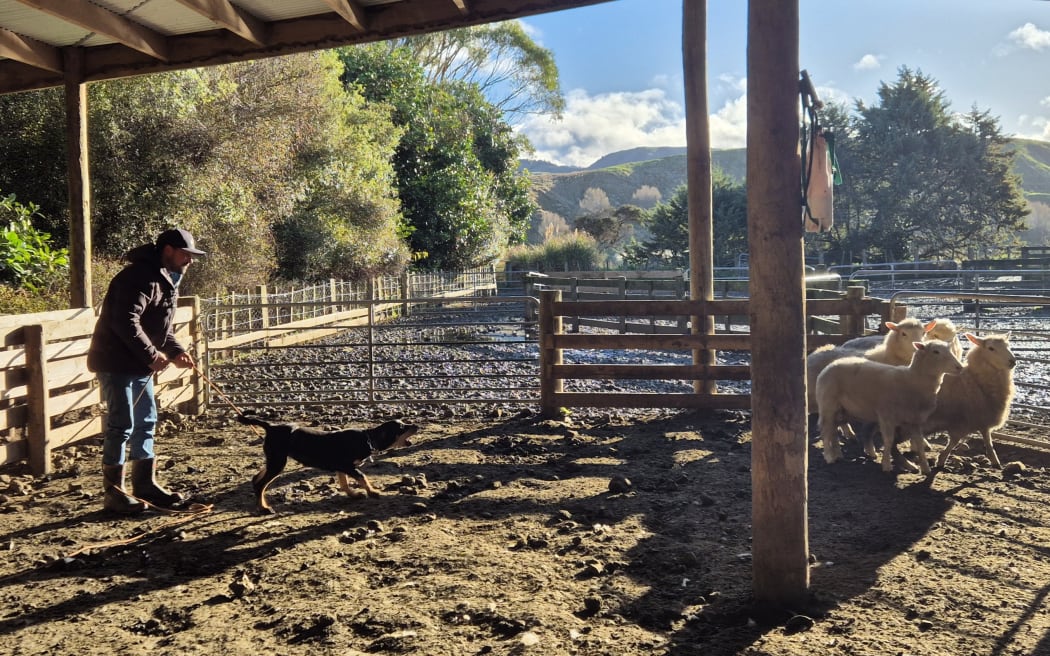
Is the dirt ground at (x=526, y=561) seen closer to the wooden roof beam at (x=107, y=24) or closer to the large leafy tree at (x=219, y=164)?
the wooden roof beam at (x=107, y=24)

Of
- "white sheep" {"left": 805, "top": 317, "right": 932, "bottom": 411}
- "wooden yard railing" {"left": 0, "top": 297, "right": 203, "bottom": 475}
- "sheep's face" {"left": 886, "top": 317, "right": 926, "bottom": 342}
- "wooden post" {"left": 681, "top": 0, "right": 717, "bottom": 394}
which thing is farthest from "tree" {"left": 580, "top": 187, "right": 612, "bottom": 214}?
"wooden yard railing" {"left": 0, "top": 297, "right": 203, "bottom": 475}

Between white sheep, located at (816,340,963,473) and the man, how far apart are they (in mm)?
5232

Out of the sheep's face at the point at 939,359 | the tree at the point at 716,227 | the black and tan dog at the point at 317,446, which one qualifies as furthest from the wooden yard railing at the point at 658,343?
the tree at the point at 716,227

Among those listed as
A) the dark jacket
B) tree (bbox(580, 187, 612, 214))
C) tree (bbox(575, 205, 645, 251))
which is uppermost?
tree (bbox(580, 187, 612, 214))

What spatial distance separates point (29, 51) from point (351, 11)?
3427 millimetres

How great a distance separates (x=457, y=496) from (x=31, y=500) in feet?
11.0

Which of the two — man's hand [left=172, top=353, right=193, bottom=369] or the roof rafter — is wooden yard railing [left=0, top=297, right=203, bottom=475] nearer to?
man's hand [left=172, top=353, right=193, bottom=369]

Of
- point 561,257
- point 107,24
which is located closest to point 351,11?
point 107,24

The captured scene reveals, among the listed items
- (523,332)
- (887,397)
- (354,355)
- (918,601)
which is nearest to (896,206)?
(523,332)

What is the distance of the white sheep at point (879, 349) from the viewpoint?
708 centimetres

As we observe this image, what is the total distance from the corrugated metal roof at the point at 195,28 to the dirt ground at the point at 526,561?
4001mm

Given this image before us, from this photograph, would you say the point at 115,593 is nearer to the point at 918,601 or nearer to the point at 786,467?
the point at 786,467

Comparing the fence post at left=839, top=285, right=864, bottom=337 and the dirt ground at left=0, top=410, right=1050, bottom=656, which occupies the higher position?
the fence post at left=839, top=285, right=864, bottom=337

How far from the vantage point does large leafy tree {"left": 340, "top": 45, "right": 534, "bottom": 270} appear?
30016mm
